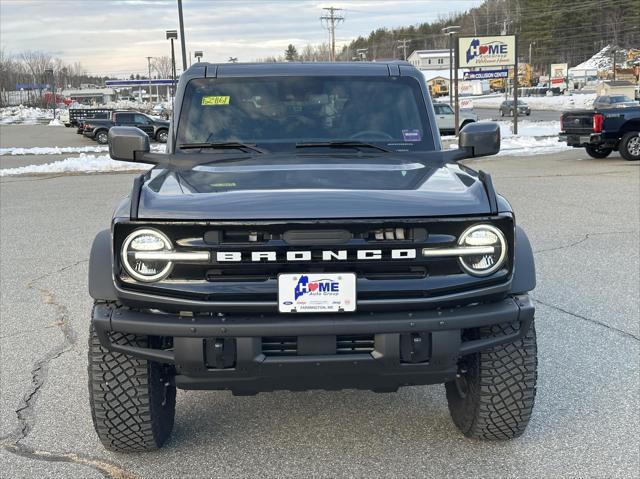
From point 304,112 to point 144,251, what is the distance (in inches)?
69.6

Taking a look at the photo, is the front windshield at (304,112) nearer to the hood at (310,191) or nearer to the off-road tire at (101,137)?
the hood at (310,191)

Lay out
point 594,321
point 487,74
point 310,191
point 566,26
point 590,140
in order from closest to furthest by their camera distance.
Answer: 1. point 310,191
2. point 594,321
3. point 590,140
4. point 487,74
5. point 566,26

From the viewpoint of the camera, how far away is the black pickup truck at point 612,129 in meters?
16.9

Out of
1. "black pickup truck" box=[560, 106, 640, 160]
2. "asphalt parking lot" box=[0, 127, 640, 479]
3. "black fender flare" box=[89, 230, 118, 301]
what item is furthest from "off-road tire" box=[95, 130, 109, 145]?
"black fender flare" box=[89, 230, 118, 301]

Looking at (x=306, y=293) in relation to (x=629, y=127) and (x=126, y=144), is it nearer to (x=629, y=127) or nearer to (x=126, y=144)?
(x=126, y=144)

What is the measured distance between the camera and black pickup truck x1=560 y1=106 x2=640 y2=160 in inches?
667

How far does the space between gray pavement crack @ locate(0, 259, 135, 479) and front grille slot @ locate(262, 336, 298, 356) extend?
96 cm

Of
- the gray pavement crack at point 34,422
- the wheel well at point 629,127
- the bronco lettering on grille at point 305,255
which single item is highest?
the bronco lettering on grille at point 305,255

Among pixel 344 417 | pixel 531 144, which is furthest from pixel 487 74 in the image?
pixel 344 417

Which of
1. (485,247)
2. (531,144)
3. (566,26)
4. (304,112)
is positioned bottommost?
(531,144)

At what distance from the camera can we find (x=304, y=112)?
4.33 metres

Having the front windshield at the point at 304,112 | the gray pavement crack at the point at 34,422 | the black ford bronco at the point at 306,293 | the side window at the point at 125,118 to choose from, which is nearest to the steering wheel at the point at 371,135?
the front windshield at the point at 304,112

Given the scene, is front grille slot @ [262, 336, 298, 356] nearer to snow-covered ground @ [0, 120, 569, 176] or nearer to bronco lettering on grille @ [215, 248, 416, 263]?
bronco lettering on grille @ [215, 248, 416, 263]

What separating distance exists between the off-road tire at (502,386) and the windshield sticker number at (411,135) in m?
1.45
